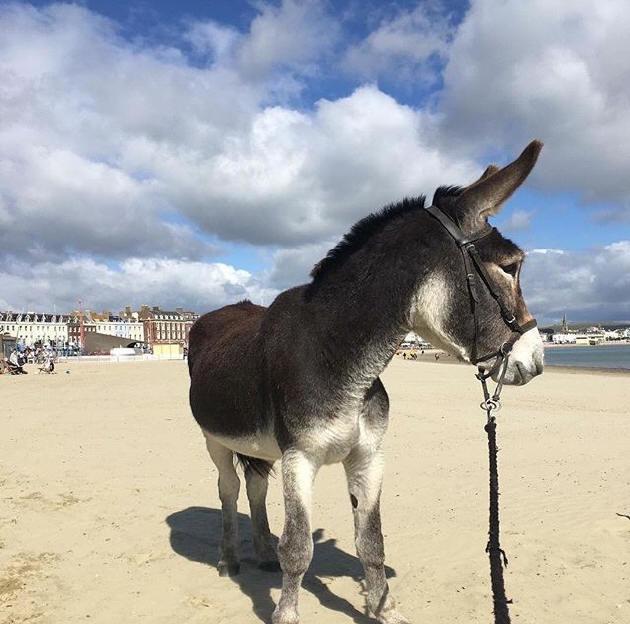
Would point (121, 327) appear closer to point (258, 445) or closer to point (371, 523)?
point (258, 445)

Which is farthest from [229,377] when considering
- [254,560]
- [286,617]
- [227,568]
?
[254,560]

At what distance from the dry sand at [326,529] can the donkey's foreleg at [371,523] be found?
33cm

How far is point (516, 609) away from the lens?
14.5 ft

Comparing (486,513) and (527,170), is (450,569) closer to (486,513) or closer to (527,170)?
(486,513)

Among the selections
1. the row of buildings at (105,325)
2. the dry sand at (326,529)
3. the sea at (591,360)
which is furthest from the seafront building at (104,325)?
the dry sand at (326,529)

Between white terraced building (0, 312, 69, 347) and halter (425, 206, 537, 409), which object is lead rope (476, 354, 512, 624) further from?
white terraced building (0, 312, 69, 347)

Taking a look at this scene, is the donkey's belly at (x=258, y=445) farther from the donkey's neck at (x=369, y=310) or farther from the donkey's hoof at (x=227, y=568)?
the donkey's hoof at (x=227, y=568)

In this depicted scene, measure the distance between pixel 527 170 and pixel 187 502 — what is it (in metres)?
6.28

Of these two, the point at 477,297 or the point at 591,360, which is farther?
the point at 591,360

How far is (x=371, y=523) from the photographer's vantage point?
3980 millimetres

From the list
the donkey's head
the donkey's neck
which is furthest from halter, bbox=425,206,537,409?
the donkey's neck

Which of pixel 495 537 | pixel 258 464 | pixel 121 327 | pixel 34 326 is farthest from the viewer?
pixel 121 327

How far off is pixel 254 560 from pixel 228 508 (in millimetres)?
705

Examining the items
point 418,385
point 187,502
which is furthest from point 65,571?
point 418,385
